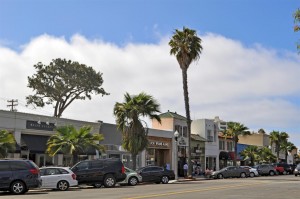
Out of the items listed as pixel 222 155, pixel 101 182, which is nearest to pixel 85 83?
pixel 222 155

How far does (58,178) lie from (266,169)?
37.5 metres

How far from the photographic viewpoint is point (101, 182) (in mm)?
28812

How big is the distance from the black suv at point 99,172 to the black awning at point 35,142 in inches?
303

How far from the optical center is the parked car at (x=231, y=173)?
159 feet

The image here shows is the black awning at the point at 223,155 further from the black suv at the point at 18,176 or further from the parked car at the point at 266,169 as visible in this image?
the black suv at the point at 18,176

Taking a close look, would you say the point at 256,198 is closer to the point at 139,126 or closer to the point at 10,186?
the point at 10,186

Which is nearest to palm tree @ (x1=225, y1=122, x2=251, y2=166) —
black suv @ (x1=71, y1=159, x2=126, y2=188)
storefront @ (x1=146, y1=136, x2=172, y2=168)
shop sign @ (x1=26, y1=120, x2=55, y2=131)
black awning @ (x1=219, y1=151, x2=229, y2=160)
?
black awning @ (x1=219, y1=151, x2=229, y2=160)

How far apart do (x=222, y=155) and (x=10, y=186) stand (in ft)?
156

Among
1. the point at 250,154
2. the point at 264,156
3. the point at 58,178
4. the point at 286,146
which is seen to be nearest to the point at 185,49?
the point at 58,178

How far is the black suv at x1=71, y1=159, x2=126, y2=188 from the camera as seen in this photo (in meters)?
28.4

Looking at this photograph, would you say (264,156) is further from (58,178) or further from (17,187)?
(17,187)

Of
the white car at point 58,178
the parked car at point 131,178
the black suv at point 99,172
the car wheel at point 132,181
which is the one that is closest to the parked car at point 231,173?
the parked car at point 131,178

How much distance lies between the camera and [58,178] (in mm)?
25656

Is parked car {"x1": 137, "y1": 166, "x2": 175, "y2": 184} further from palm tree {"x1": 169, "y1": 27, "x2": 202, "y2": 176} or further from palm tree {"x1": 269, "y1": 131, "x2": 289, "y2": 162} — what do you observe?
palm tree {"x1": 269, "y1": 131, "x2": 289, "y2": 162}
